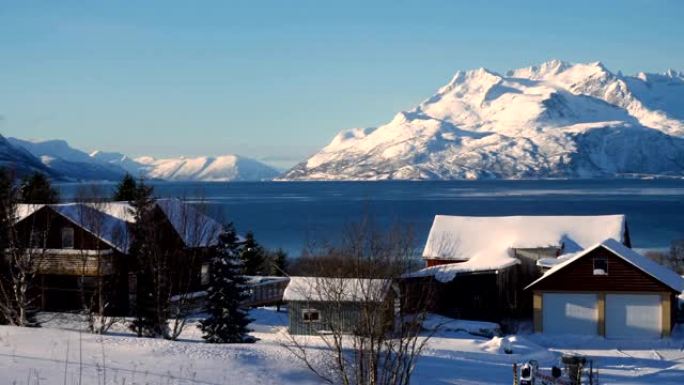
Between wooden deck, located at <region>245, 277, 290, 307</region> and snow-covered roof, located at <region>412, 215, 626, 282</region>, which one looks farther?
wooden deck, located at <region>245, 277, 290, 307</region>

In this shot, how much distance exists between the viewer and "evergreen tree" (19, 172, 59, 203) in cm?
4244

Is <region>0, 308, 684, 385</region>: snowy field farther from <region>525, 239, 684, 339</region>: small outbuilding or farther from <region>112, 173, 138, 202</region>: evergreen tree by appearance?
<region>112, 173, 138, 202</region>: evergreen tree

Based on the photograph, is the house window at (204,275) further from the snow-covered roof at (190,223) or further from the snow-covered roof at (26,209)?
the snow-covered roof at (26,209)

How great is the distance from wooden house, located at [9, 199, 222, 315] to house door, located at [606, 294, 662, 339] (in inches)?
599

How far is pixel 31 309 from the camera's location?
2944 cm

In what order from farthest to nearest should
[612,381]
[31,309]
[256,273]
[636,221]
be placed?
[636,221]
[256,273]
[31,309]
[612,381]

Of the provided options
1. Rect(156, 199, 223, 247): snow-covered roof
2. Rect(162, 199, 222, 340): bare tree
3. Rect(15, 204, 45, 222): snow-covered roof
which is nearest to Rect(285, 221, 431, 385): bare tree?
Rect(162, 199, 222, 340): bare tree

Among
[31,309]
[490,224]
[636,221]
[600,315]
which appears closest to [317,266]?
[31,309]

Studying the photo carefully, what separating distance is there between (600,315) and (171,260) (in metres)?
16.0

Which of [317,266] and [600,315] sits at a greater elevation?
[317,266]

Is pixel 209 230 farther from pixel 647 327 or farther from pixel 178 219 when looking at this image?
pixel 647 327

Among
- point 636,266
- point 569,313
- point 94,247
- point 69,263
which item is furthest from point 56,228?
point 636,266

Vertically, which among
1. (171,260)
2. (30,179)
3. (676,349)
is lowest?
(676,349)

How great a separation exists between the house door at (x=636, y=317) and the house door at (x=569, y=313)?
662 mm
